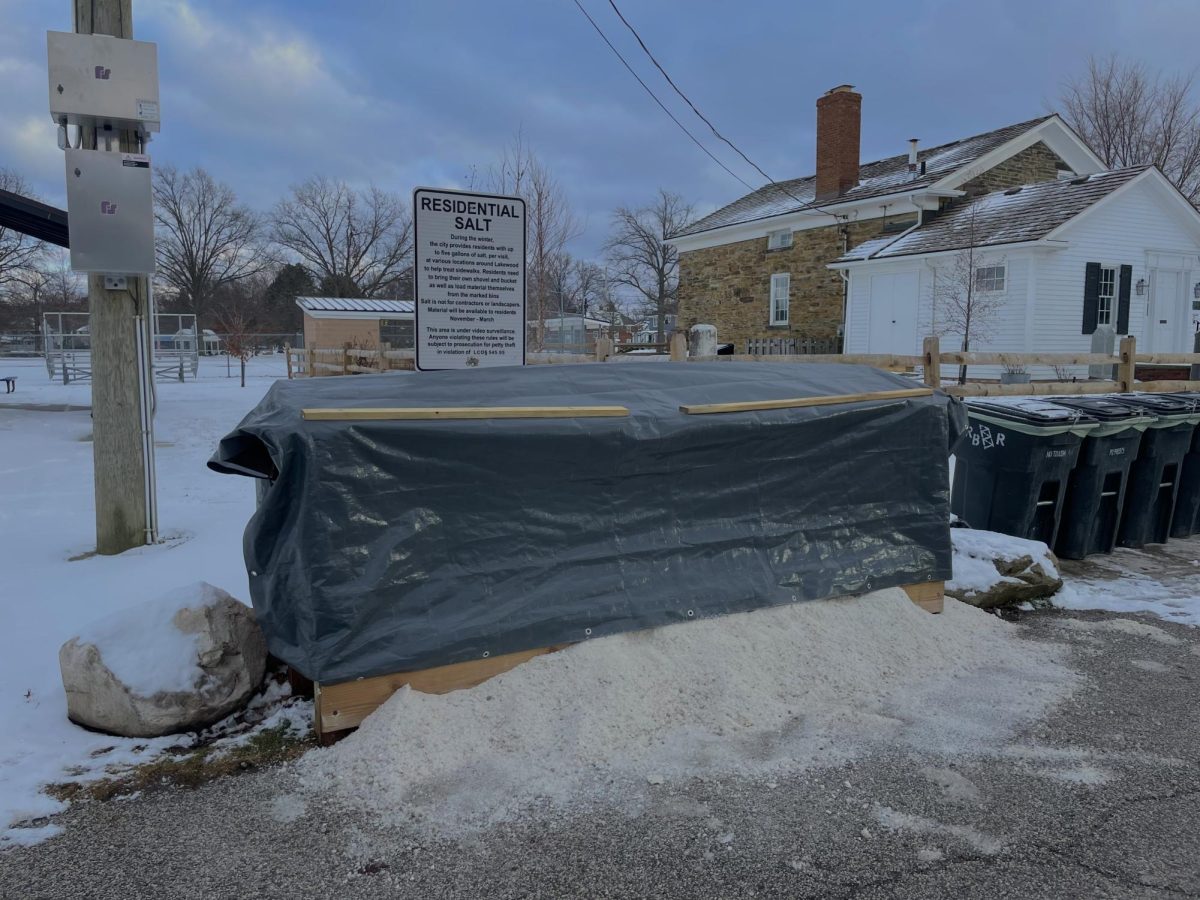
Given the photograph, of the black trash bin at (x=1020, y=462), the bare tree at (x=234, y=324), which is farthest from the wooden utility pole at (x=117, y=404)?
the bare tree at (x=234, y=324)

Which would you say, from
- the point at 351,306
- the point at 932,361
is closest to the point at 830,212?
the point at 351,306

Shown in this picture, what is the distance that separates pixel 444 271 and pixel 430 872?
10.5 ft

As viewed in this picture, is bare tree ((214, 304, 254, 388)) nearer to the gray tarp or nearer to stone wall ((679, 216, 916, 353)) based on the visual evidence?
stone wall ((679, 216, 916, 353))

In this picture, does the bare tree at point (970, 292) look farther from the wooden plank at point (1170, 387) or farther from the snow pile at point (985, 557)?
the snow pile at point (985, 557)

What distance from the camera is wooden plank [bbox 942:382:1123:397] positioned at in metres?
8.74

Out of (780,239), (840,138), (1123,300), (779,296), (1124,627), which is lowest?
(1124,627)

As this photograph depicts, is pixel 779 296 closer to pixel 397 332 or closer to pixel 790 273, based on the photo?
pixel 790 273

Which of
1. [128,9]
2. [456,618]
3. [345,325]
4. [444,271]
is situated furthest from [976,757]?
[345,325]

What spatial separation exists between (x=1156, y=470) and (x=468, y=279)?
6.02 m

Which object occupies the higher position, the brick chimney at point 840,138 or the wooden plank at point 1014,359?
the brick chimney at point 840,138

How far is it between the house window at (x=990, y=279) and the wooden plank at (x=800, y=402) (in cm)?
1577

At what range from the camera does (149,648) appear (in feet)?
11.8

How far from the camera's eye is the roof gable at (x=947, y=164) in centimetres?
2155

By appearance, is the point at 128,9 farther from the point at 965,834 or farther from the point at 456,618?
the point at 965,834
